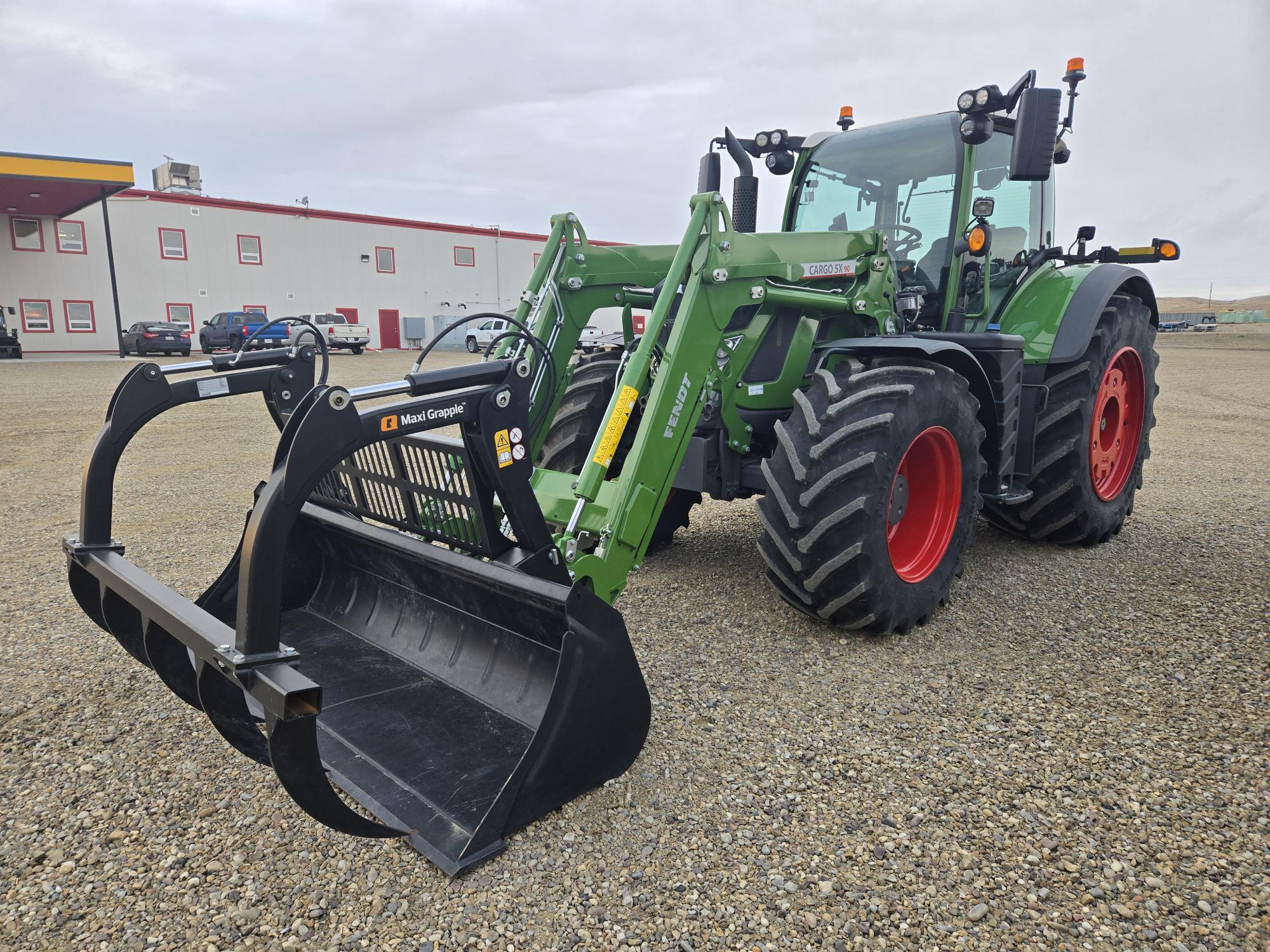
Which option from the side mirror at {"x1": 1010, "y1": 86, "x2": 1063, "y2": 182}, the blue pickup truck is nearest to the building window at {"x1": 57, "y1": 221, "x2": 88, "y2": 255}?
the blue pickup truck

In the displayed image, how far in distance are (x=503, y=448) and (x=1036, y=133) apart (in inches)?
114

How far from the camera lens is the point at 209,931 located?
7.09 feet

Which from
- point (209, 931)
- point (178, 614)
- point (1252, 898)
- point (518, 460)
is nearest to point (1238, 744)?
point (1252, 898)

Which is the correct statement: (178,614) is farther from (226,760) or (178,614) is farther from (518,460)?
(518,460)

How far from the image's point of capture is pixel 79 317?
94.2ft

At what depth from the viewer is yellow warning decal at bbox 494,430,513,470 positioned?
8.98ft

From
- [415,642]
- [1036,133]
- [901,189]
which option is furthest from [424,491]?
[901,189]

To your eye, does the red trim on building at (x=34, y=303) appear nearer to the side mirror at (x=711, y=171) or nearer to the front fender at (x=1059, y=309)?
the side mirror at (x=711, y=171)

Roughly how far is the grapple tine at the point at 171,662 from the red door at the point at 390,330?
33.9 meters

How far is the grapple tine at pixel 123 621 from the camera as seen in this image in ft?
9.77

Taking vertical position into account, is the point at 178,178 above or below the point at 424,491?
above

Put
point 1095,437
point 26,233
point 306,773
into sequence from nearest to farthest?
1. point 306,773
2. point 1095,437
3. point 26,233

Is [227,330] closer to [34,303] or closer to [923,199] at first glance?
[34,303]

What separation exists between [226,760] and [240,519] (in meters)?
3.84
